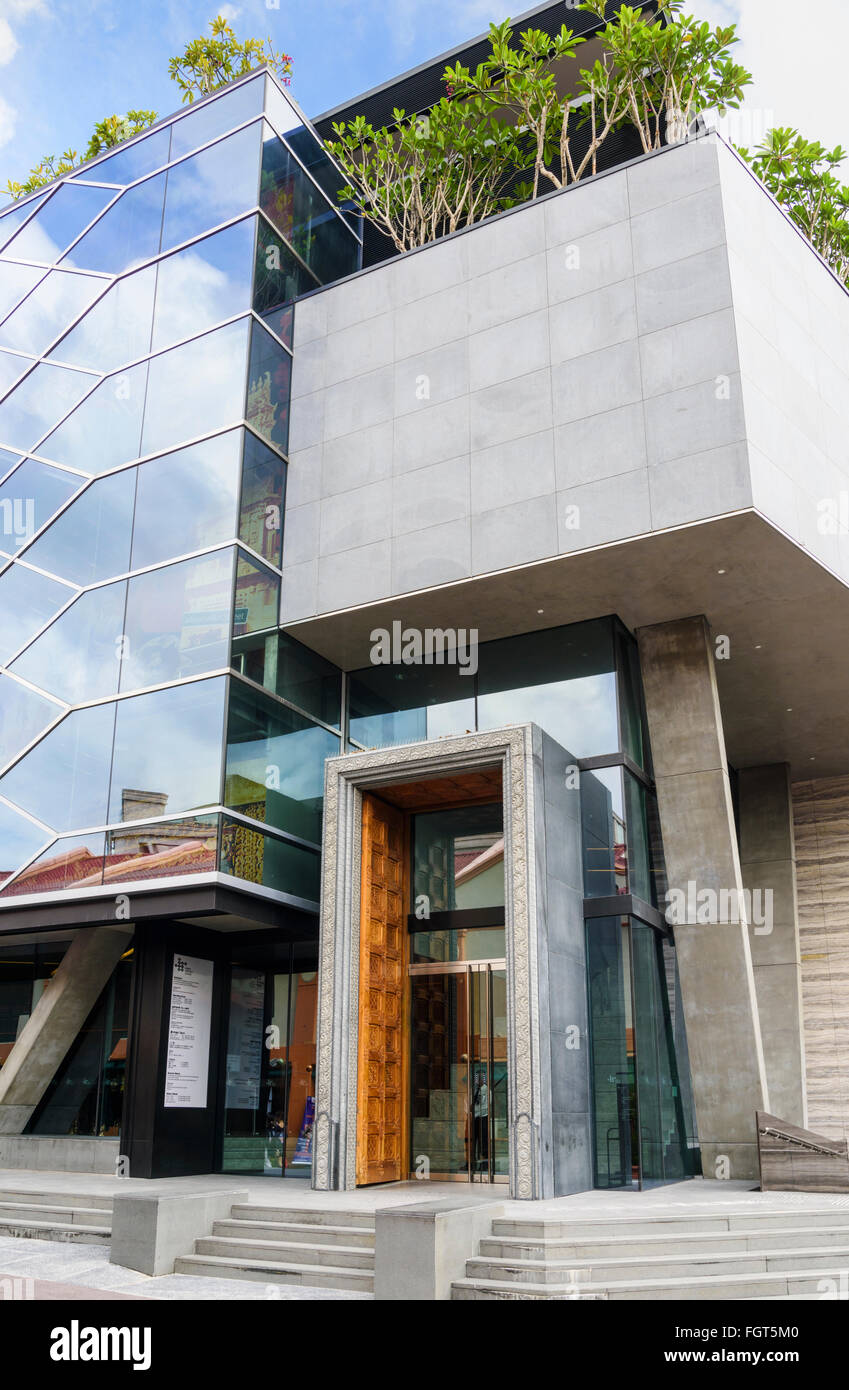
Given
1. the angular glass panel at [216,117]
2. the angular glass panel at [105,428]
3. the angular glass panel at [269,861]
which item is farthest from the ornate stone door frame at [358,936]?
the angular glass panel at [216,117]

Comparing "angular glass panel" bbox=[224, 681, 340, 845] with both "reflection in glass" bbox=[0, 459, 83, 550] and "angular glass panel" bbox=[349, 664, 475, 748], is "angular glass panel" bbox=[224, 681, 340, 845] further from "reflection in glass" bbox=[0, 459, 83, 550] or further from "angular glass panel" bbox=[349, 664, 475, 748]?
"reflection in glass" bbox=[0, 459, 83, 550]

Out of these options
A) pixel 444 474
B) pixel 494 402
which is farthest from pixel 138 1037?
pixel 494 402

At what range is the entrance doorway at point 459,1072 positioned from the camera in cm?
1394

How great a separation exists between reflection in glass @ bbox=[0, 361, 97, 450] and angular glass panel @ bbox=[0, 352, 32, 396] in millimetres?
209

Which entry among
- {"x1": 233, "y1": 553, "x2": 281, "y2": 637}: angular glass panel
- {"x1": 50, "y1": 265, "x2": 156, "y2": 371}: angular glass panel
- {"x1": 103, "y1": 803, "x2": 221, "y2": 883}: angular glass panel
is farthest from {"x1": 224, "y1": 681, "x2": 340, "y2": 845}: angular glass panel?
{"x1": 50, "y1": 265, "x2": 156, "y2": 371}: angular glass panel

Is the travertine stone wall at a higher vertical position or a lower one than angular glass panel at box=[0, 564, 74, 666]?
lower

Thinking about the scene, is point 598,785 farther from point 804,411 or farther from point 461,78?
point 461,78

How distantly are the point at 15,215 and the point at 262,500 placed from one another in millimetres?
8883

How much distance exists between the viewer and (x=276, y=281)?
17453 mm

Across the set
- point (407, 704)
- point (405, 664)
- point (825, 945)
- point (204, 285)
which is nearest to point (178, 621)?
point (405, 664)

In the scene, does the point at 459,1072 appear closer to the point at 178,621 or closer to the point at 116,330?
the point at 178,621

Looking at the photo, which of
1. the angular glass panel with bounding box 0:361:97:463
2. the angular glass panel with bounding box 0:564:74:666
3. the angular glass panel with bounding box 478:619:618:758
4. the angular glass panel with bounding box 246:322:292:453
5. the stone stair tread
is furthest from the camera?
the angular glass panel with bounding box 0:361:97:463

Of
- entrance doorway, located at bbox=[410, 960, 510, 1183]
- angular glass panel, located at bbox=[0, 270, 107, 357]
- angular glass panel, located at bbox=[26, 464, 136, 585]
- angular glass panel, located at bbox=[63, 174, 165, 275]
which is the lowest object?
entrance doorway, located at bbox=[410, 960, 510, 1183]

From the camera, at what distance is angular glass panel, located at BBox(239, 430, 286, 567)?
15906mm
